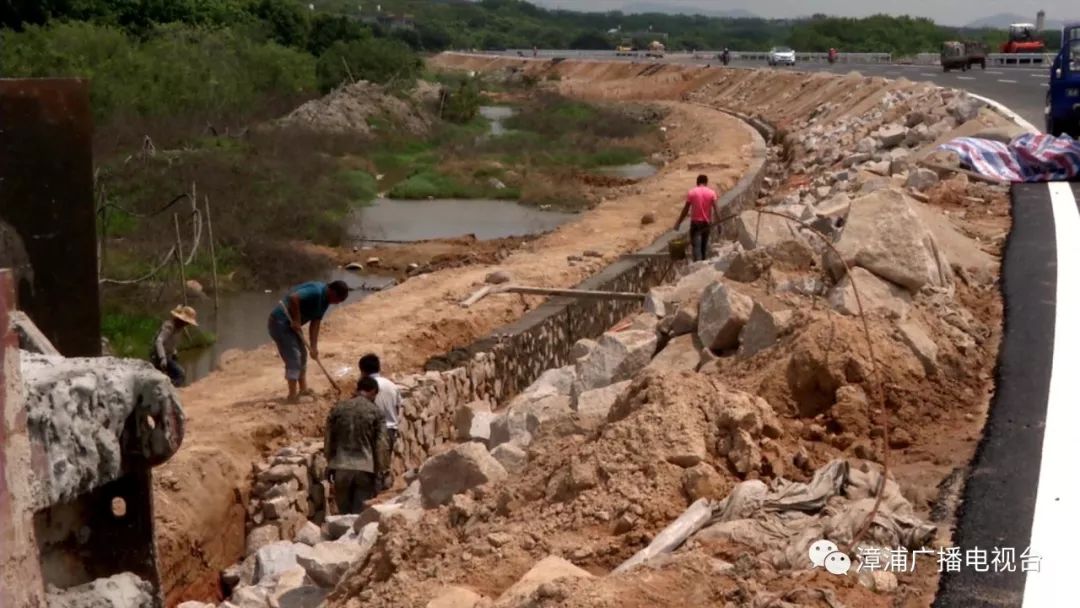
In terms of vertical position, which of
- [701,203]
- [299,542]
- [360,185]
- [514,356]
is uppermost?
[701,203]

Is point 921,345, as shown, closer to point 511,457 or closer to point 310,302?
point 511,457

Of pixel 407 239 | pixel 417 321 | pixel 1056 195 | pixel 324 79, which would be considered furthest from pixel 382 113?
pixel 1056 195

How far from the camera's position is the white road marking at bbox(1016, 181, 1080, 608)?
5.10 metres

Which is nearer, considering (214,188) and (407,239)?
(214,188)

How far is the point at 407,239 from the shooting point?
87.3ft

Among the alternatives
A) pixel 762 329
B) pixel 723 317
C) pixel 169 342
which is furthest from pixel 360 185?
pixel 762 329

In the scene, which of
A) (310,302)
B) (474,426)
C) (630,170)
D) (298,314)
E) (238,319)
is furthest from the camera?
(630,170)

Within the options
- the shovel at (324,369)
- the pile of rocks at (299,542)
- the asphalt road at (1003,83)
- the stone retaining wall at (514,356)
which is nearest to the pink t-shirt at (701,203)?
the stone retaining wall at (514,356)

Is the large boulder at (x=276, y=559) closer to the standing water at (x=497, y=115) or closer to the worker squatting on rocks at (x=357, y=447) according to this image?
the worker squatting on rocks at (x=357, y=447)

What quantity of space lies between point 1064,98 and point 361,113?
→ 28991mm

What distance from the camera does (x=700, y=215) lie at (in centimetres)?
1582

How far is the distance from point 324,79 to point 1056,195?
37080 mm

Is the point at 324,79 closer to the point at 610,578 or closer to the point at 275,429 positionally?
the point at 275,429

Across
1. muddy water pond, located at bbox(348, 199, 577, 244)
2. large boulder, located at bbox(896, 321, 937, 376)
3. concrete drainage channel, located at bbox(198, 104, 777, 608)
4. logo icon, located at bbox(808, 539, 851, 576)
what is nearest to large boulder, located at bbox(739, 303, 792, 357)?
large boulder, located at bbox(896, 321, 937, 376)
